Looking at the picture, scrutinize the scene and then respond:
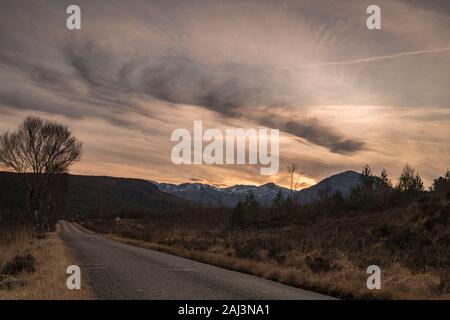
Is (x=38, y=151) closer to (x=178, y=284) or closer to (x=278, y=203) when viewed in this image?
(x=178, y=284)

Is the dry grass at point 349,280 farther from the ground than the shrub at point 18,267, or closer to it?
closer to it

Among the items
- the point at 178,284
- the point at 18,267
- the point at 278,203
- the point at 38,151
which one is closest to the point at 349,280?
the point at 178,284

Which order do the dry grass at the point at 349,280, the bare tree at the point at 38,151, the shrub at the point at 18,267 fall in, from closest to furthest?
the dry grass at the point at 349,280
the shrub at the point at 18,267
the bare tree at the point at 38,151

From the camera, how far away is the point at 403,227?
99.8 feet

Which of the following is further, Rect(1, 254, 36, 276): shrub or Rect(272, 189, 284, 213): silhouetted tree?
Rect(272, 189, 284, 213): silhouetted tree

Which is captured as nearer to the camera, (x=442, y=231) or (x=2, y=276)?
(x=2, y=276)

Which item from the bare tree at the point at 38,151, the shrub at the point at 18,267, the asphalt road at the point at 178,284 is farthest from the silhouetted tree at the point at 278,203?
the shrub at the point at 18,267

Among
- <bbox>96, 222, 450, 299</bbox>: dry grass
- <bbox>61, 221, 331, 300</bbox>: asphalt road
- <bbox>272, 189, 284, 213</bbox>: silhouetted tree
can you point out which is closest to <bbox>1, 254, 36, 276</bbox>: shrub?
<bbox>61, 221, 331, 300</bbox>: asphalt road

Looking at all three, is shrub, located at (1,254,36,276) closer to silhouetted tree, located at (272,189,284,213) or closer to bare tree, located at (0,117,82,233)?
bare tree, located at (0,117,82,233)

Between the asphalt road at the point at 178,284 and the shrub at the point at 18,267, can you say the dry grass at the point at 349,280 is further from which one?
the shrub at the point at 18,267

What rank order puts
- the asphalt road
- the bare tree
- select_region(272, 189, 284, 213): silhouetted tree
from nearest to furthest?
the asphalt road → the bare tree → select_region(272, 189, 284, 213): silhouetted tree
